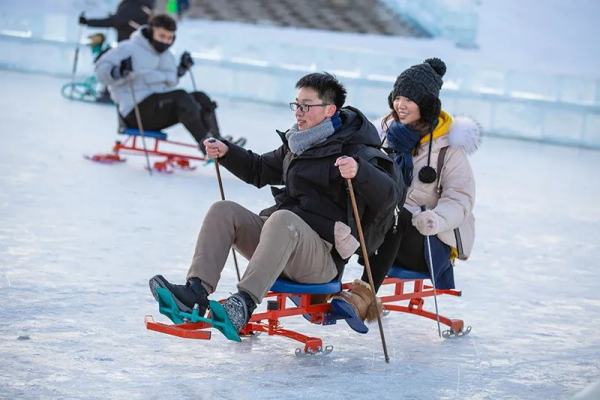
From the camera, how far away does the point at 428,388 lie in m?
4.41

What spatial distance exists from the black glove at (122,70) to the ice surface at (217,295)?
73 cm

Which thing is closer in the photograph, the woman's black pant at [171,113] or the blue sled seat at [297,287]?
the blue sled seat at [297,287]

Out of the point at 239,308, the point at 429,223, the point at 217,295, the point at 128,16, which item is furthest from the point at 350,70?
the point at 239,308

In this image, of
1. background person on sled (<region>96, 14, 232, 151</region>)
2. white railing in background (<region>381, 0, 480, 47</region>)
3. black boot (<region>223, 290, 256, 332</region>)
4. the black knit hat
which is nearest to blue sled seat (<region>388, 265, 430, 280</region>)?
the black knit hat

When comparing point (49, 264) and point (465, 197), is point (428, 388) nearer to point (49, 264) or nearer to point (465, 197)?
point (465, 197)

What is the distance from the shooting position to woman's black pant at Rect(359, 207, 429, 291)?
194 inches

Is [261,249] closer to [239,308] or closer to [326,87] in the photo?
[239,308]

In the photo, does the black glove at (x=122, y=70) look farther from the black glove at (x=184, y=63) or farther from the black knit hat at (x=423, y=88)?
the black knit hat at (x=423, y=88)

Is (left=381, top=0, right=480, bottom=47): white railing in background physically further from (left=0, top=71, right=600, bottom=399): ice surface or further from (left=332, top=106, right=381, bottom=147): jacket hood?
(left=332, top=106, right=381, bottom=147): jacket hood

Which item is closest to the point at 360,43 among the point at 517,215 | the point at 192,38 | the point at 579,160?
the point at 192,38

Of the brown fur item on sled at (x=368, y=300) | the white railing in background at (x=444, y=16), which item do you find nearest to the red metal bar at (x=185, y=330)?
the brown fur item on sled at (x=368, y=300)

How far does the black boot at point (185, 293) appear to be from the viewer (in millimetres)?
4305

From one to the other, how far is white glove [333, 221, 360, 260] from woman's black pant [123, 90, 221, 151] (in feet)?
16.9

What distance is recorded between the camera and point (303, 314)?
467cm
